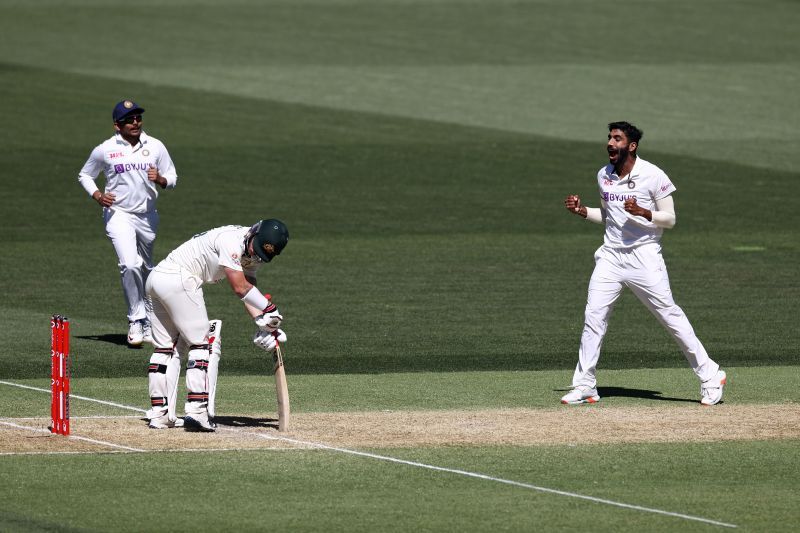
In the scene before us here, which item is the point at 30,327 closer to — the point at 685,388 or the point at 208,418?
the point at 208,418

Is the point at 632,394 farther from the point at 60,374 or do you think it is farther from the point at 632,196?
the point at 60,374

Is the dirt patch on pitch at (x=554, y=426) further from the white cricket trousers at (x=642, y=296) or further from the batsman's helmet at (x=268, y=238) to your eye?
the batsman's helmet at (x=268, y=238)

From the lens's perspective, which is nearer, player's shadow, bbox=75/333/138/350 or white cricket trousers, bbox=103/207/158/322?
white cricket trousers, bbox=103/207/158/322

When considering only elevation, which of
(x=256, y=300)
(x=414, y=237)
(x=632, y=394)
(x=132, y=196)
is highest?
(x=132, y=196)

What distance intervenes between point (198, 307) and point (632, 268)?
432 centimetres

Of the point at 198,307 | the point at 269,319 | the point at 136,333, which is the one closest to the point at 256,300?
the point at 269,319

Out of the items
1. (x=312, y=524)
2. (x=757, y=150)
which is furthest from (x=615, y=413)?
(x=757, y=150)

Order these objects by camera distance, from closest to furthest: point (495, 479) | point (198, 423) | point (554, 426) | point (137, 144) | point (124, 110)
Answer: point (495, 479), point (198, 423), point (554, 426), point (124, 110), point (137, 144)

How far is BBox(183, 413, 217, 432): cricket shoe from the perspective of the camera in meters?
14.1

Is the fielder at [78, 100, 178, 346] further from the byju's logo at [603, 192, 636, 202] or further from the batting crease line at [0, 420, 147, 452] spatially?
the byju's logo at [603, 192, 636, 202]

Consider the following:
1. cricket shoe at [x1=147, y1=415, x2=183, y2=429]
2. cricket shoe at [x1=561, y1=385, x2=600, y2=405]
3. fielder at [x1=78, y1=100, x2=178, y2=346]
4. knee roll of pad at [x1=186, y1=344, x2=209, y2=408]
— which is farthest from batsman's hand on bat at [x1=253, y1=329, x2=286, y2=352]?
fielder at [x1=78, y1=100, x2=178, y2=346]

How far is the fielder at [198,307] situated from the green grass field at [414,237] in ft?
3.31

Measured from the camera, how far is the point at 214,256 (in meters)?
14.2

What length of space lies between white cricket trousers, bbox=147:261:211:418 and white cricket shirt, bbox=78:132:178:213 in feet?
17.5
